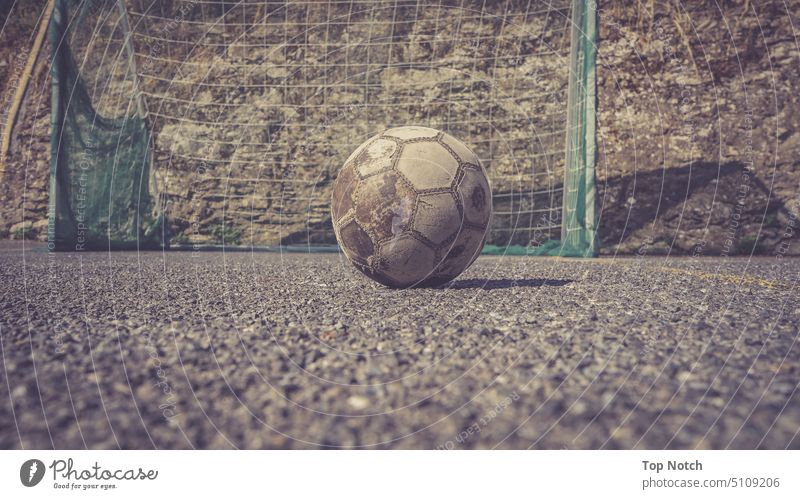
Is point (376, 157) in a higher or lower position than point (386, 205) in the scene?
higher

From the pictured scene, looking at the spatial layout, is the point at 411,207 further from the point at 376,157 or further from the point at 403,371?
the point at 403,371

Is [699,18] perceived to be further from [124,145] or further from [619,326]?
[124,145]

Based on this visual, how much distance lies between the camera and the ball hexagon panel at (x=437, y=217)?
Answer: 3729mm

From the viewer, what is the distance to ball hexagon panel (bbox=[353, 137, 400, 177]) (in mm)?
3811

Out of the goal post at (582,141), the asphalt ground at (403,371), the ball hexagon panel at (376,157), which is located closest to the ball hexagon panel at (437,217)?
the ball hexagon panel at (376,157)

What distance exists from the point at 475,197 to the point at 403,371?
6.59 ft

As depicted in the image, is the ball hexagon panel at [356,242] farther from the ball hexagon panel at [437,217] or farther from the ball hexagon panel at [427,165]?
the ball hexagon panel at [427,165]

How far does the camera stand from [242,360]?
238cm

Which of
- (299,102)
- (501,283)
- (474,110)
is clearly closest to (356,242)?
(501,283)

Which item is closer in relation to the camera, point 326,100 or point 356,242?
point 356,242

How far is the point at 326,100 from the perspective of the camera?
1129 centimetres
